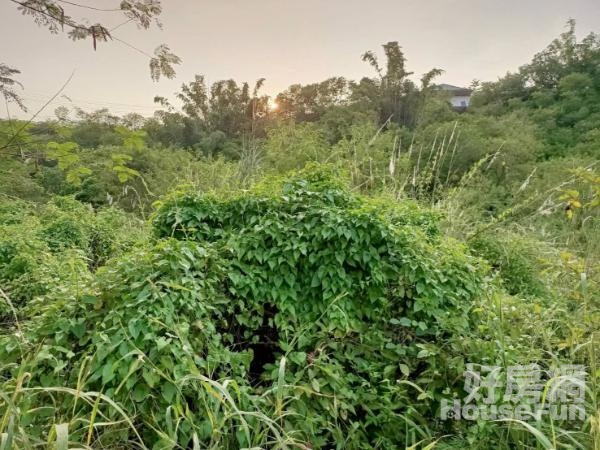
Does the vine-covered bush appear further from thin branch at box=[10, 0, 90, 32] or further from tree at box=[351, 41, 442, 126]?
tree at box=[351, 41, 442, 126]

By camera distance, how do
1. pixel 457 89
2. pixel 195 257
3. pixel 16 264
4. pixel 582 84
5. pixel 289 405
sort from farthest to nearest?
pixel 457 89, pixel 582 84, pixel 16 264, pixel 195 257, pixel 289 405

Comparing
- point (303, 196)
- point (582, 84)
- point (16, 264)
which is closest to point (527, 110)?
point (582, 84)

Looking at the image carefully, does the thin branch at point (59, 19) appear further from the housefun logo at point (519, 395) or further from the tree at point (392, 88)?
the tree at point (392, 88)

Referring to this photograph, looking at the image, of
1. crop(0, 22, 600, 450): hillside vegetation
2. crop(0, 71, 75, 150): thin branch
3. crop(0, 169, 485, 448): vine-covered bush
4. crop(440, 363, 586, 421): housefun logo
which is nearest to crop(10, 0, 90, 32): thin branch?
crop(0, 71, 75, 150): thin branch

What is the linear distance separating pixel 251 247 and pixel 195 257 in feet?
1.01

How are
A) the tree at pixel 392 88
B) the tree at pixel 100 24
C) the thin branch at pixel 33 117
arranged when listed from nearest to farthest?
the thin branch at pixel 33 117
the tree at pixel 100 24
the tree at pixel 392 88

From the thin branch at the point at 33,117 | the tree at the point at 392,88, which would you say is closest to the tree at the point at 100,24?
the thin branch at the point at 33,117

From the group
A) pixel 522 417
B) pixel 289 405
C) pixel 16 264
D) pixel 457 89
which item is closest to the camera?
pixel 522 417

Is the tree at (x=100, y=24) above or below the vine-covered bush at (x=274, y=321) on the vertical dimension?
above

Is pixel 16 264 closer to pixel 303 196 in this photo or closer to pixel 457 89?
pixel 303 196

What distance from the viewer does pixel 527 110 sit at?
14.3 meters

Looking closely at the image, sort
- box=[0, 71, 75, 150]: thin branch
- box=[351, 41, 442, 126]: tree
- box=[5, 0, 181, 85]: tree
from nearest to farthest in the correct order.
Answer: box=[0, 71, 75, 150]: thin branch < box=[5, 0, 181, 85]: tree < box=[351, 41, 442, 126]: tree

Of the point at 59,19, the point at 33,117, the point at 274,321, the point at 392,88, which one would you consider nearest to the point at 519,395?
the point at 274,321

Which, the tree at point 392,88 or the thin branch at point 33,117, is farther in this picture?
the tree at point 392,88
